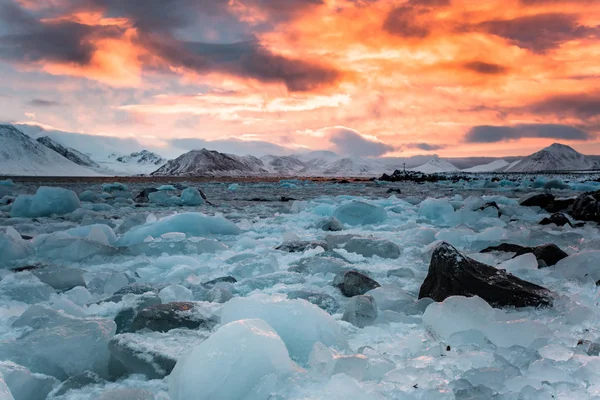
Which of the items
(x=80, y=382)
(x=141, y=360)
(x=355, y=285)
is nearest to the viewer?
(x=80, y=382)

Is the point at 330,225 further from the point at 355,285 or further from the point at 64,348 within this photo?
the point at 64,348

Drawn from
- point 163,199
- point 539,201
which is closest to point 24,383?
point 539,201

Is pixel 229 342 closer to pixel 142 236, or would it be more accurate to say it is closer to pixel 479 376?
pixel 479 376

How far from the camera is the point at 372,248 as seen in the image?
14.6 ft

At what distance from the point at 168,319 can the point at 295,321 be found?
0.74 metres

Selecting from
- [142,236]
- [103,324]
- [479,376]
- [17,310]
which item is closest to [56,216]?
[142,236]

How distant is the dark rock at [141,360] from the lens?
1.76 meters

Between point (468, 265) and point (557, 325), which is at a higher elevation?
point (468, 265)

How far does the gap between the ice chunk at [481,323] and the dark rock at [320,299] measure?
0.60 meters

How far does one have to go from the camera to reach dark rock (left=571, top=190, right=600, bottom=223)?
23.5 feet

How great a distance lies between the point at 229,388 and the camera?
1.40 metres

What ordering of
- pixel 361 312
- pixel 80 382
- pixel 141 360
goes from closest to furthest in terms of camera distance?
pixel 80 382 < pixel 141 360 < pixel 361 312

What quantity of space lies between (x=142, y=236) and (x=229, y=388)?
13.5ft

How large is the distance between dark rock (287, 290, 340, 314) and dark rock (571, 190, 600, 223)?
6351mm
